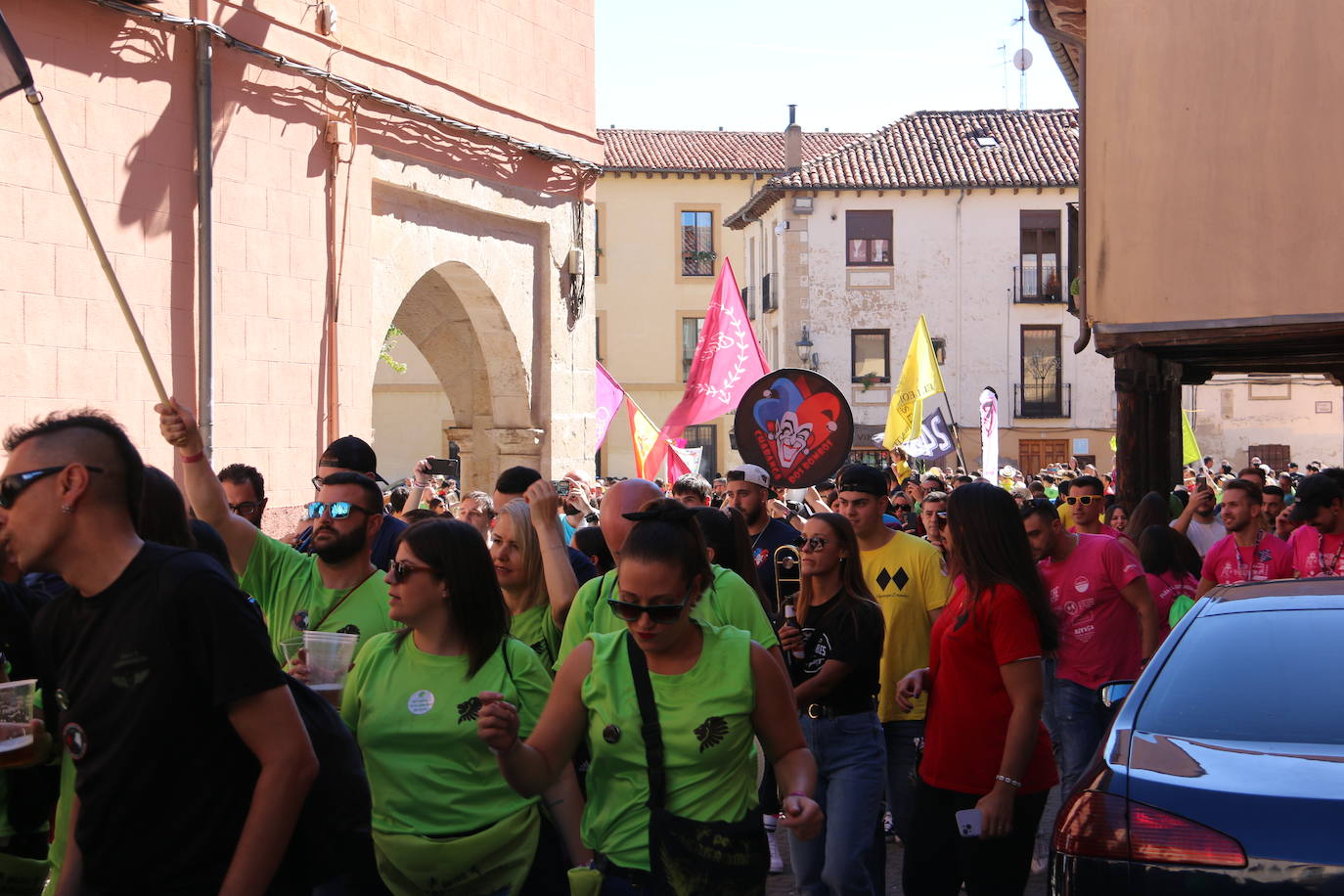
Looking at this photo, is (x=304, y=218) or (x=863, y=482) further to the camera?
(x=304, y=218)

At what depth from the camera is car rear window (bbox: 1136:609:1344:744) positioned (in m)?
4.07

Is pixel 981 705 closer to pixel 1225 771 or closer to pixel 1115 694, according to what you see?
pixel 1115 694

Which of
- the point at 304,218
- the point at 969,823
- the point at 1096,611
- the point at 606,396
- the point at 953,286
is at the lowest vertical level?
the point at 969,823

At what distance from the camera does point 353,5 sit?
13828mm

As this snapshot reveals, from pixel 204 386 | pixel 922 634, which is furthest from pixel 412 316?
pixel 922 634

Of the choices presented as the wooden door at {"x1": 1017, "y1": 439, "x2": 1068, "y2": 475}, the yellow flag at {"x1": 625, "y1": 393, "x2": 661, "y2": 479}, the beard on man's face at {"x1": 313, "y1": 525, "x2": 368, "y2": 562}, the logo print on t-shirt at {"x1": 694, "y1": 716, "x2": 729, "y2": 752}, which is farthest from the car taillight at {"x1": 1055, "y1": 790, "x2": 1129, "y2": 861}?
the wooden door at {"x1": 1017, "y1": 439, "x2": 1068, "y2": 475}

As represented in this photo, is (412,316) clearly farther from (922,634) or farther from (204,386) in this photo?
(922,634)

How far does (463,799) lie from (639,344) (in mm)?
47837

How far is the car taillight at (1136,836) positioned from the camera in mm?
3580

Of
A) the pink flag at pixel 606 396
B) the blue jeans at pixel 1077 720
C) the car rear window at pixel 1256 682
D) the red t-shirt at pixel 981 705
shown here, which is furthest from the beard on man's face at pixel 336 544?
the pink flag at pixel 606 396

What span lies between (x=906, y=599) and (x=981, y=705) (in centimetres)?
151

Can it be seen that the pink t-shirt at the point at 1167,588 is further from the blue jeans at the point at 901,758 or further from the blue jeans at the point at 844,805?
the blue jeans at the point at 844,805

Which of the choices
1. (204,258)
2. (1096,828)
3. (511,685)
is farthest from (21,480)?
(204,258)

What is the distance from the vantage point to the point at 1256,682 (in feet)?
14.1
